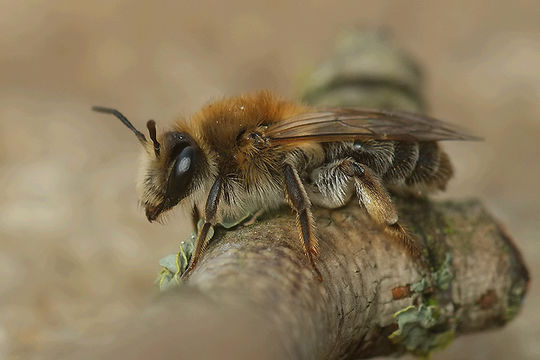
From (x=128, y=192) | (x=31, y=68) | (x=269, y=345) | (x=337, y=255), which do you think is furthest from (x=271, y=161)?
(x=31, y=68)

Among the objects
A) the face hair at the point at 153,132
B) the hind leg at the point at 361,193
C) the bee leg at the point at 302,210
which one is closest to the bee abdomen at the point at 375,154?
the hind leg at the point at 361,193

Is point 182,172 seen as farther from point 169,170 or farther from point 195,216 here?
point 195,216

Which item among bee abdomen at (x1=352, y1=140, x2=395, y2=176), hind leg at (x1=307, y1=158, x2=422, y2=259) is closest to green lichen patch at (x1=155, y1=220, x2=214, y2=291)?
hind leg at (x1=307, y1=158, x2=422, y2=259)

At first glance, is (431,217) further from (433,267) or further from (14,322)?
(14,322)

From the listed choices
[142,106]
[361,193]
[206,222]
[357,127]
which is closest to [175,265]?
[206,222]

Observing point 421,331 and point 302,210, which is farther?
point 421,331

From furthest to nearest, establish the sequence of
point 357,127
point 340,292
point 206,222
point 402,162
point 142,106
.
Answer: point 142,106 → point 402,162 → point 357,127 → point 206,222 → point 340,292

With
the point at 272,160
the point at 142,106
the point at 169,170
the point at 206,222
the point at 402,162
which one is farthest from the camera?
the point at 142,106

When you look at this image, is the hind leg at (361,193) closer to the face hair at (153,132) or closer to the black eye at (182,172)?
the black eye at (182,172)

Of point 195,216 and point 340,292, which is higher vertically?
point 195,216
